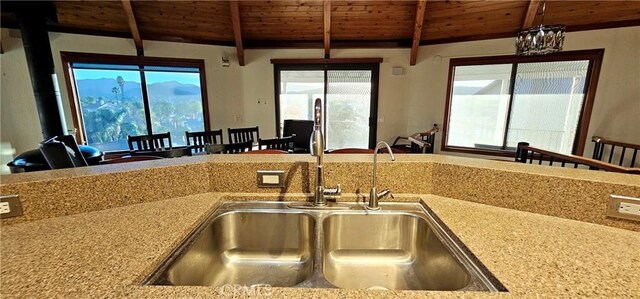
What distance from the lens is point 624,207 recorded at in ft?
2.71

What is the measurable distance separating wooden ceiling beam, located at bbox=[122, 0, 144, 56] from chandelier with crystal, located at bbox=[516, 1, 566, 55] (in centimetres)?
458

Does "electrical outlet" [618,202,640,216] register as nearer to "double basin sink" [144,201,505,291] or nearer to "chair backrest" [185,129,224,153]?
"double basin sink" [144,201,505,291]

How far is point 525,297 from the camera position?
527 millimetres

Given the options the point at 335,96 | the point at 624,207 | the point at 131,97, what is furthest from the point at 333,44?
the point at 624,207

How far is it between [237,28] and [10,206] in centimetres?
378

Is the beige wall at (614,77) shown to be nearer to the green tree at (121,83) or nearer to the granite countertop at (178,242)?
the granite countertop at (178,242)

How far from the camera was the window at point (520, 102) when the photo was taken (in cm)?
361

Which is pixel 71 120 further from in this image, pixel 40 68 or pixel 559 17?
pixel 559 17

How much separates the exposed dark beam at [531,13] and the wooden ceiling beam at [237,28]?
3900 mm

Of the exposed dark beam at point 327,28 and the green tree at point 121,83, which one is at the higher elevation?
the exposed dark beam at point 327,28

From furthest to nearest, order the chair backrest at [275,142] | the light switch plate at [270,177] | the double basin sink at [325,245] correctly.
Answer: the chair backrest at [275,142] → the light switch plate at [270,177] → the double basin sink at [325,245]

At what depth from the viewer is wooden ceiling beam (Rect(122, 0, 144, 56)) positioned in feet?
11.2

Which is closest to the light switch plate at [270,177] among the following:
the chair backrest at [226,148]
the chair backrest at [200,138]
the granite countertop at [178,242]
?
the granite countertop at [178,242]

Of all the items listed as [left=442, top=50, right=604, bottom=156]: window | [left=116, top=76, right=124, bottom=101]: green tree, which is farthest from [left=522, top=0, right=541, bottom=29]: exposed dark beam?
[left=116, top=76, right=124, bottom=101]: green tree
